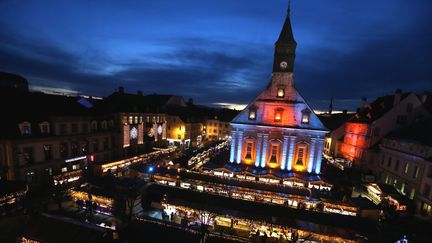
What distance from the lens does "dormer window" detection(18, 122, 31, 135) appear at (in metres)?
26.4

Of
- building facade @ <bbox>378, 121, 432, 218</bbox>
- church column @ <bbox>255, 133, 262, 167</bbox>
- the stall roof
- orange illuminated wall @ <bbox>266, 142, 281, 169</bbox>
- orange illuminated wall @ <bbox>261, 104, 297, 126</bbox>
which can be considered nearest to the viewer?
the stall roof

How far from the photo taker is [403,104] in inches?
1487

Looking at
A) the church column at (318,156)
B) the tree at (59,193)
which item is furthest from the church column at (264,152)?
the tree at (59,193)

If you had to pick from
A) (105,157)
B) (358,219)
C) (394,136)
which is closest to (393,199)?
(394,136)

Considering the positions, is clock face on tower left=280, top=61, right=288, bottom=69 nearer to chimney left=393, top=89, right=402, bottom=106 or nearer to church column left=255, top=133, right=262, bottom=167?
church column left=255, top=133, right=262, bottom=167

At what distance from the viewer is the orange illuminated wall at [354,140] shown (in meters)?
41.7

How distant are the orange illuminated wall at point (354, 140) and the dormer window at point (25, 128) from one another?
5725 centimetres

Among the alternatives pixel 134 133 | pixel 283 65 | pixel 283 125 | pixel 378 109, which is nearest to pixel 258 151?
pixel 283 125

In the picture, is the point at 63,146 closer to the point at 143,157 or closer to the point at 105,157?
the point at 105,157

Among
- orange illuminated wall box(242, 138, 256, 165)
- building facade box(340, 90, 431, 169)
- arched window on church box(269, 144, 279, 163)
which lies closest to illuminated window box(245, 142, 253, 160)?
orange illuminated wall box(242, 138, 256, 165)

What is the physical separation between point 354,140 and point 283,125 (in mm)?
21947

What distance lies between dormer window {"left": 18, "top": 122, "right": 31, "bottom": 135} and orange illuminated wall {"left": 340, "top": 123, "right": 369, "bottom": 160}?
57255 millimetres

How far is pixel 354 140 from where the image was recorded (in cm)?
4525

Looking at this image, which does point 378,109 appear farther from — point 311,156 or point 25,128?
point 25,128
